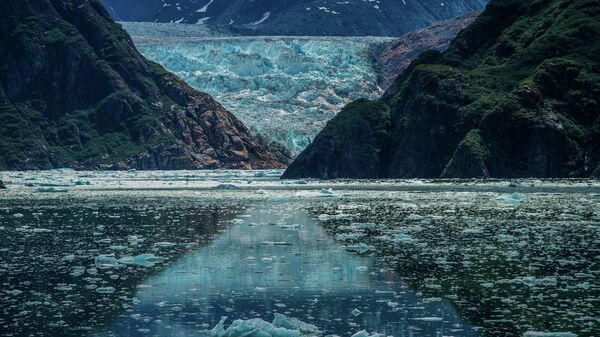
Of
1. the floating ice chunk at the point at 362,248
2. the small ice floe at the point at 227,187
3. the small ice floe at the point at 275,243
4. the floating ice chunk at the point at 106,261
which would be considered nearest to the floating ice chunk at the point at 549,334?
the floating ice chunk at the point at 362,248

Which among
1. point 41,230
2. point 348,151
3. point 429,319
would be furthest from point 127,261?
point 348,151

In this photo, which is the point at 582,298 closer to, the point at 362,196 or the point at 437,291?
the point at 437,291

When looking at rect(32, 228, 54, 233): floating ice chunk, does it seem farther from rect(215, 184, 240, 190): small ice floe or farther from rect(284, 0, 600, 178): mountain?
rect(284, 0, 600, 178): mountain

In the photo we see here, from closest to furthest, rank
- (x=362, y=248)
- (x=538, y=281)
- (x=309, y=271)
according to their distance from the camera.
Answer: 1. (x=538, y=281)
2. (x=309, y=271)
3. (x=362, y=248)

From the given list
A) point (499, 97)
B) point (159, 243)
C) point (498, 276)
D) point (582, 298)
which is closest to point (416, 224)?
point (159, 243)

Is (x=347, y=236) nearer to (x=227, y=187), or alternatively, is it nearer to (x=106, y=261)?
(x=106, y=261)

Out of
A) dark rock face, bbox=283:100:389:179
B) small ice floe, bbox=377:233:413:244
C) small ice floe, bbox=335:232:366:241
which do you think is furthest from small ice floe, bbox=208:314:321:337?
dark rock face, bbox=283:100:389:179

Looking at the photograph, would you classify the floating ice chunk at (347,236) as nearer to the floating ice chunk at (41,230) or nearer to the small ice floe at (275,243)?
the small ice floe at (275,243)
